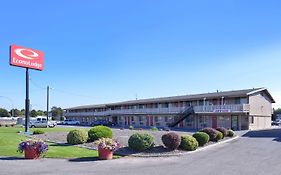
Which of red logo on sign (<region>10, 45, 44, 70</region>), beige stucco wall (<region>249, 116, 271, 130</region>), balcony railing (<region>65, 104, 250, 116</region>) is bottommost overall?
beige stucco wall (<region>249, 116, 271, 130</region>)

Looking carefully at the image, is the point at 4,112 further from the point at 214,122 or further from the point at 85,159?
the point at 85,159

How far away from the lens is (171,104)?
60.9m

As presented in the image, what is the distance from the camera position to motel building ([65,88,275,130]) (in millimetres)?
45822

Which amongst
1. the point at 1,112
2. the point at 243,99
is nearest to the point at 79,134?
the point at 243,99

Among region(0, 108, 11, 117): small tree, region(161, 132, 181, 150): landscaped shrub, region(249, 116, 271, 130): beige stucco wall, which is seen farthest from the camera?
region(0, 108, 11, 117): small tree

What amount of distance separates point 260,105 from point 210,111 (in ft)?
27.4

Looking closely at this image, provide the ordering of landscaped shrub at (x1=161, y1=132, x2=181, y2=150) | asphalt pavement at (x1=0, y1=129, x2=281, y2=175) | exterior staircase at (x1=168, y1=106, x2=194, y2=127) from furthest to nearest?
exterior staircase at (x1=168, y1=106, x2=194, y2=127) → landscaped shrub at (x1=161, y1=132, x2=181, y2=150) → asphalt pavement at (x1=0, y1=129, x2=281, y2=175)

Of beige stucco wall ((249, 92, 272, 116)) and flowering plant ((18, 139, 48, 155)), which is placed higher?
beige stucco wall ((249, 92, 272, 116))

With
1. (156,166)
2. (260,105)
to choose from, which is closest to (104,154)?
(156,166)

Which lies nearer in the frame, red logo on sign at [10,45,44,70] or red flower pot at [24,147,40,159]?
red flower pot at [24,147,40,159]

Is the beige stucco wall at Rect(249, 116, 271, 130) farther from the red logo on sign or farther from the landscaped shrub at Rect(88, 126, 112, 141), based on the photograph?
the red logo on sign

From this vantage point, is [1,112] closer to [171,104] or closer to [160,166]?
[171,104]

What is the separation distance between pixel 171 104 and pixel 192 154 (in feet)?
139

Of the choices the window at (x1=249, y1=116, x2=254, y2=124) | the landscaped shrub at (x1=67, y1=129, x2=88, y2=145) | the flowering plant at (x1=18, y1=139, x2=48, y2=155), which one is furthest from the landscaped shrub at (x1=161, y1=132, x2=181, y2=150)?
the window at (x1=249, y1=116, x2=254, y2=124)
